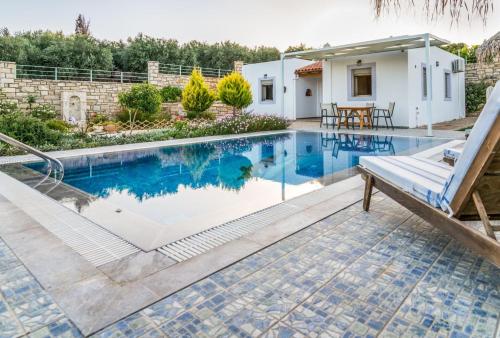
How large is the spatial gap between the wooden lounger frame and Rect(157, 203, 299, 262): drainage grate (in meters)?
1.56

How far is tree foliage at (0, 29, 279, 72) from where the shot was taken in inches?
765

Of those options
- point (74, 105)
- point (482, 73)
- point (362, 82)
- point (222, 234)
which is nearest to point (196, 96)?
point (74, 105)

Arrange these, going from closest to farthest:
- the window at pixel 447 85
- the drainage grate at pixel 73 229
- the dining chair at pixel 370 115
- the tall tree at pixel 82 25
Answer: the drainage grate at pixel 73 229 → the dining chair at pixel 370 115 → the window at pixel 447 85 → the tall tree at pixel 82 25

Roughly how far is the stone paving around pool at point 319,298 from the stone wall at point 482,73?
18785mm

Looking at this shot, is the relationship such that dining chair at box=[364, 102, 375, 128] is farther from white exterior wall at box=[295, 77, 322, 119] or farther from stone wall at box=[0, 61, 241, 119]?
stone wall at box=[0, 61, 241, 119]

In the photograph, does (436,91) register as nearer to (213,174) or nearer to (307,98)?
(307,98)

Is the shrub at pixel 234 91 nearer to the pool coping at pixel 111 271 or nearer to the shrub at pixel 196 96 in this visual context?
the shrub at pixel 196 96

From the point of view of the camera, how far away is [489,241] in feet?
6.90

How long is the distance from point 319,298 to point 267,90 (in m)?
18.5

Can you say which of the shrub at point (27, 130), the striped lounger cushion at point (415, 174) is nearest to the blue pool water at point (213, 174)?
the striped lounger cushion at point (415, 174)

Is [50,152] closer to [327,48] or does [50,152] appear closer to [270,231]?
[270,231]

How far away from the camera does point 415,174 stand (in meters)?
3.20

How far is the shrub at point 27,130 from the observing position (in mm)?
9305

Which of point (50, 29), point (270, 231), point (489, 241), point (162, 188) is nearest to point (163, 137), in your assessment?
point (162, 188)
